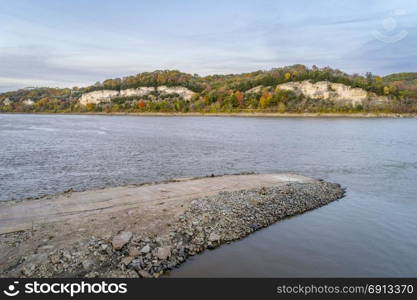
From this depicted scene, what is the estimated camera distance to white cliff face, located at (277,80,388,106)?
488 ft

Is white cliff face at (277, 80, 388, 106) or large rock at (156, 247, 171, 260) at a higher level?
white cliff face at (277, 80, 388, 106)

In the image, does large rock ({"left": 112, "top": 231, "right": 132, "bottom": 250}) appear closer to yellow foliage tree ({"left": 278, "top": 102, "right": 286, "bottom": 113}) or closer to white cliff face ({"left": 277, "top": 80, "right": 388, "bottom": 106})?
yellow foliage tree ({"left": 278, "top": 102, "right": 286, "bottom": 113})

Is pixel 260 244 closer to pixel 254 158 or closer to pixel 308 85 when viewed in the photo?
pixel 254 158

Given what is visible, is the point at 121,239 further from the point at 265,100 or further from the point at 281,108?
the point at 265,100

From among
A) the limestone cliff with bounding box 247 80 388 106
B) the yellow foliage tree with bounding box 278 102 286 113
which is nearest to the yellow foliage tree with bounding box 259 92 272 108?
the yellow foliage tree with bounding box 278 102 286 113

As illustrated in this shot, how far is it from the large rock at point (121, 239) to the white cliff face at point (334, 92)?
513 ft

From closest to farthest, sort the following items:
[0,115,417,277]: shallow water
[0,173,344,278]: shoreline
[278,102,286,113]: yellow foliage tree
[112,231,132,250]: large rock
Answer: [0,173,344,278]: shoreline → [112,231,132,250]: large rock → [0,115,417,277]: shallow water → [278,102,286,113]: yellow foliage tree

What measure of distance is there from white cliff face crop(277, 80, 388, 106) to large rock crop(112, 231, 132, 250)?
156366mm

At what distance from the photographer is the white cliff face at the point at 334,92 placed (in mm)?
148625

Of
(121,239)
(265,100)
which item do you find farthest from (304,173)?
(265,100)

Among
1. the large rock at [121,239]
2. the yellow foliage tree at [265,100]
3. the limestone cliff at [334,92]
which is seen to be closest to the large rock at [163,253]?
the large rock at [121,239]

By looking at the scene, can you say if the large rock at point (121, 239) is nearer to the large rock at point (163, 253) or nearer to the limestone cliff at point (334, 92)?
the large rock at point (163, 253)

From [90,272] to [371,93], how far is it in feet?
543

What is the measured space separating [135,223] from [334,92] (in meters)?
162
